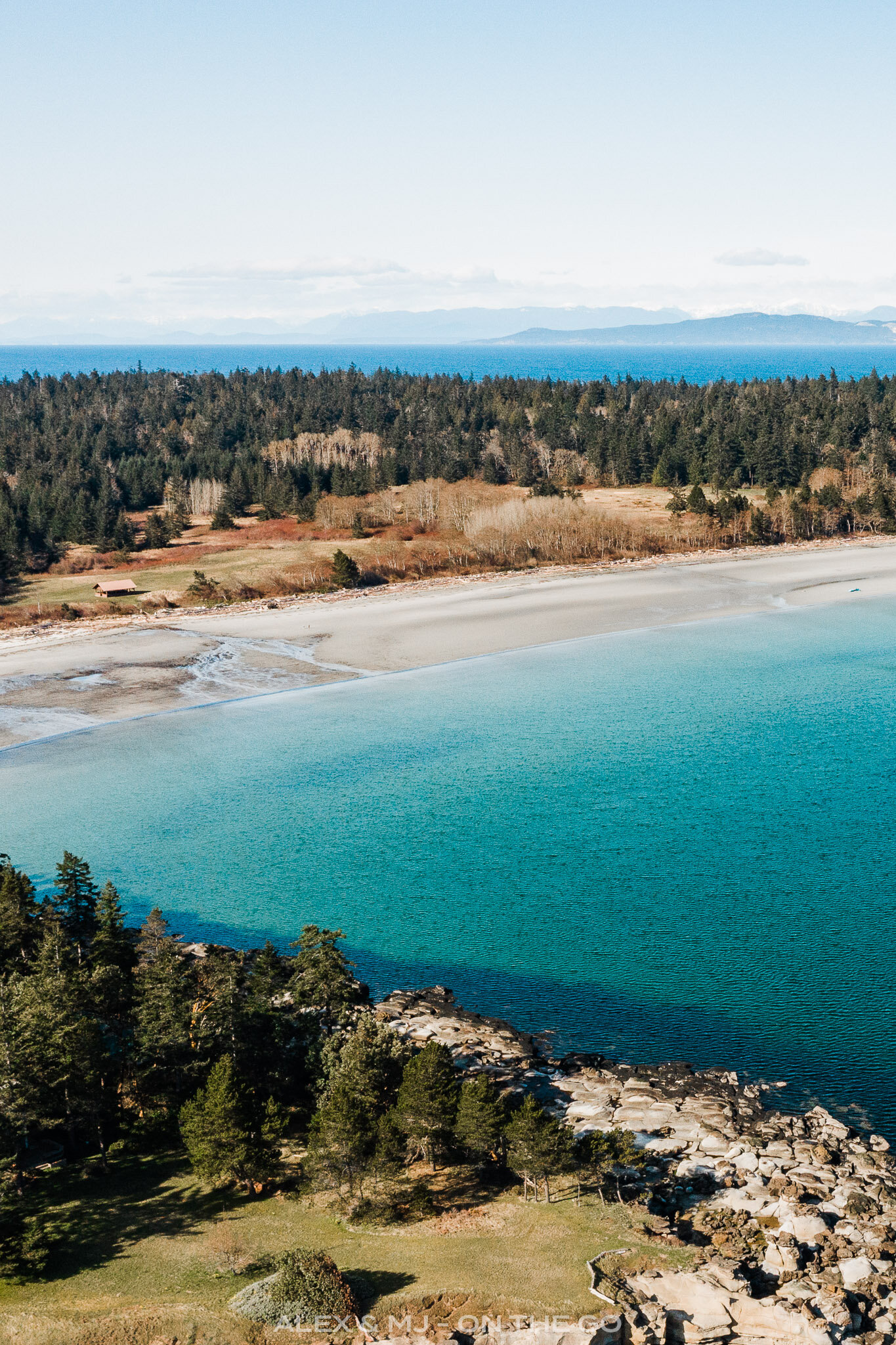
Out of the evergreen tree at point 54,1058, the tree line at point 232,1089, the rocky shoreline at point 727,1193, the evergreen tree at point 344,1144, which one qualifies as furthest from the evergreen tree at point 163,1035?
the rocky shoreline at point 727,1193

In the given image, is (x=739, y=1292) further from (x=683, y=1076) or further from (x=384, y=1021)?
(x=384, y=1021)

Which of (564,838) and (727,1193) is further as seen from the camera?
(564,838)

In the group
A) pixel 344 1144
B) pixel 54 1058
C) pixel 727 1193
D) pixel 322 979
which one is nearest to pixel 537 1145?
pixel 344 1144

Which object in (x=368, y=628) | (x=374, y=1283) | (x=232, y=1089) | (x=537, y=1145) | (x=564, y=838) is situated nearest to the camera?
(x=374, y=1283)

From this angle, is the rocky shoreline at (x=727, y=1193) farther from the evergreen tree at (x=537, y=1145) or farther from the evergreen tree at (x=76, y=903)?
the evergreen tree at (x=76, y=903)

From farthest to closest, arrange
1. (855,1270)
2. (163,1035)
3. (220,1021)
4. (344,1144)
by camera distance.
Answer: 1. (220,1021)
2. (163,1035)
3. (344,1144)
4. (855,1270)

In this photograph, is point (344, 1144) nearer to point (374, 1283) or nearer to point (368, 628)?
point (374, 1283)
